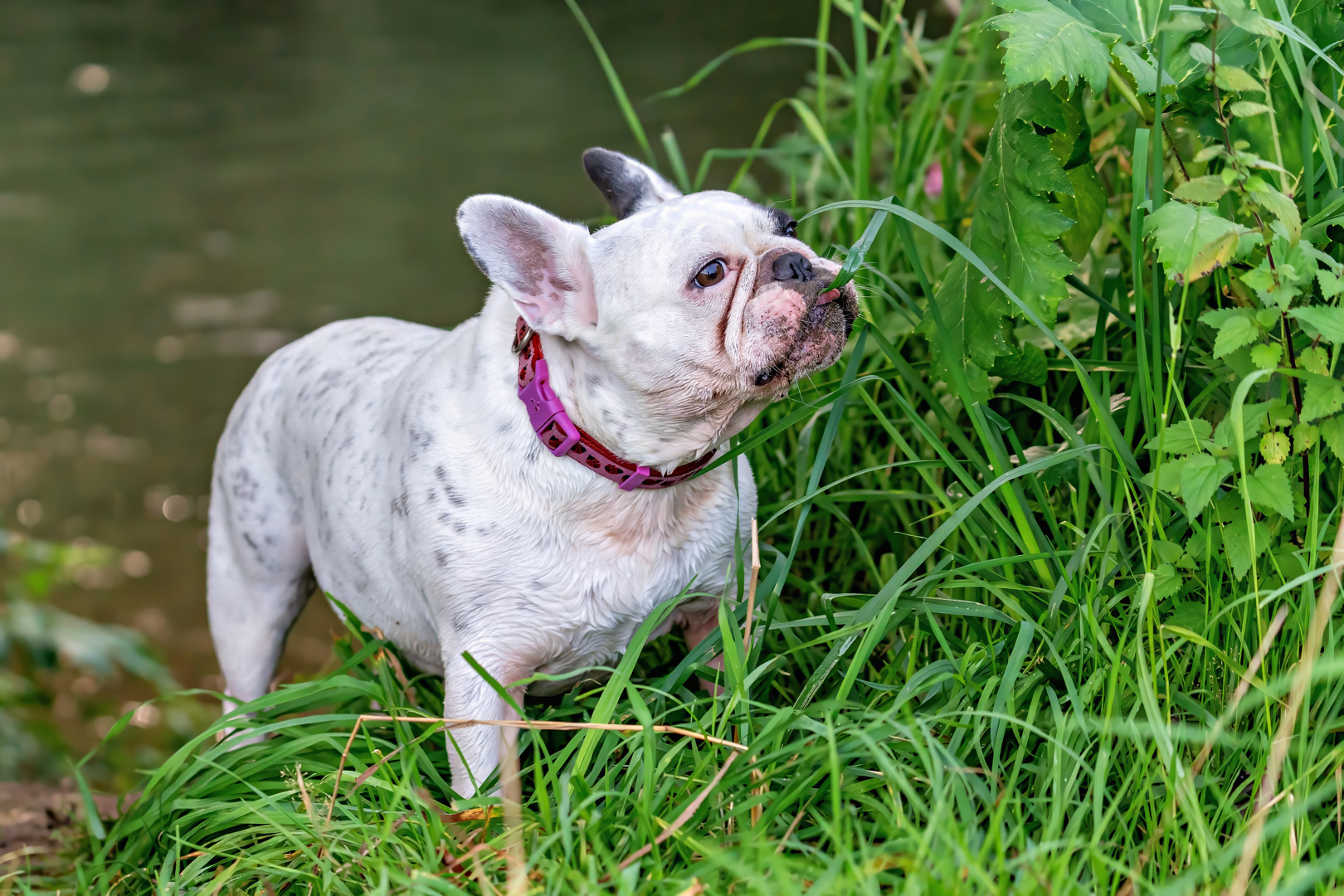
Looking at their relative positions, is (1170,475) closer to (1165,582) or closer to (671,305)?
(1165,582)

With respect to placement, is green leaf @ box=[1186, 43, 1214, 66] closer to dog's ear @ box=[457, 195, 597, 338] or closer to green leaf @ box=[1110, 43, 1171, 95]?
green leaf @ box=[1110, 43, 1171, 95]

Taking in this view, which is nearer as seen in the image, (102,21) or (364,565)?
(364,565)

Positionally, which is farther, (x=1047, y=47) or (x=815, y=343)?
(x=815, y=343)

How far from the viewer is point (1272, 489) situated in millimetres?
2064

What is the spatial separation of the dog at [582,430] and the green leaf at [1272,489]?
0.85 meters

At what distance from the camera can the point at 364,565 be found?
295 cm

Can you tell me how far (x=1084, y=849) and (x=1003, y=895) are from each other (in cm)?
28

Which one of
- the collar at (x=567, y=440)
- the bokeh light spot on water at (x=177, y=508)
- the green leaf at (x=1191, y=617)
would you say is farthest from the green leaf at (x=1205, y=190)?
the bokeh light spot on water at (x=177, y=508)

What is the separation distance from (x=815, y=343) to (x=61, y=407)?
628cm

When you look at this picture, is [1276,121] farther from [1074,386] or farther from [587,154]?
[587,154]

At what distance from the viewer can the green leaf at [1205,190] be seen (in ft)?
6.50

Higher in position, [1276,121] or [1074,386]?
[1276,121]

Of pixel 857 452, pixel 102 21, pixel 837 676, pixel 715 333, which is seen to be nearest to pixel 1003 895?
pixel 837 676

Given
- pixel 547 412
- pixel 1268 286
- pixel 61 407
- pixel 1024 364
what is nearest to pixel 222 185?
pixel 61 407
